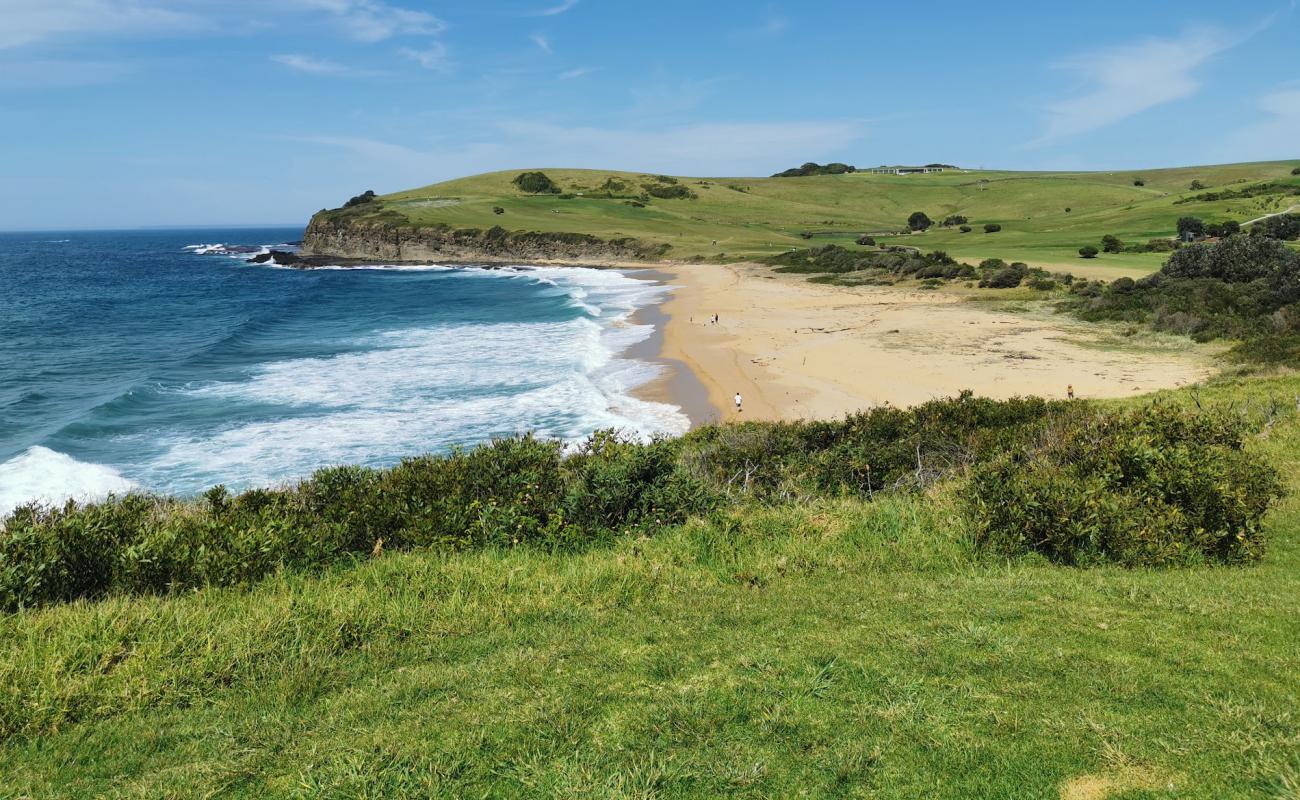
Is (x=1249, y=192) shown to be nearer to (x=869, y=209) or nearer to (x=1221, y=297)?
(x=1221, y=297)

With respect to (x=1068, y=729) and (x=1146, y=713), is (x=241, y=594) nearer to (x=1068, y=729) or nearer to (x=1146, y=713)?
(x=1068, y=729)

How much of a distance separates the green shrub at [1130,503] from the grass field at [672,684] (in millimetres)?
424

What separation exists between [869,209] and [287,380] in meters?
117

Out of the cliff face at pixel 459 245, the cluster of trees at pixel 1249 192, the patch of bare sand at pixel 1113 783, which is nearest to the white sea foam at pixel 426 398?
the patch of bare sand at pixel 1113 783

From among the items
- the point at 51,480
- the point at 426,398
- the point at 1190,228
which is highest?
the point at 1190,228

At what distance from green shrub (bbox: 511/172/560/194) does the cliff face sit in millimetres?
35342

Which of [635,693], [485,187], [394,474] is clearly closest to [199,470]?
[394,474]

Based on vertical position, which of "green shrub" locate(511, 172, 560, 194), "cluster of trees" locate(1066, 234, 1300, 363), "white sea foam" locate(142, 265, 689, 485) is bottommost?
"white sea foam" locate(142, 265, 689, 485)

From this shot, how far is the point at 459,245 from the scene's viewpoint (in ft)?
334

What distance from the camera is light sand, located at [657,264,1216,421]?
24.1 metres

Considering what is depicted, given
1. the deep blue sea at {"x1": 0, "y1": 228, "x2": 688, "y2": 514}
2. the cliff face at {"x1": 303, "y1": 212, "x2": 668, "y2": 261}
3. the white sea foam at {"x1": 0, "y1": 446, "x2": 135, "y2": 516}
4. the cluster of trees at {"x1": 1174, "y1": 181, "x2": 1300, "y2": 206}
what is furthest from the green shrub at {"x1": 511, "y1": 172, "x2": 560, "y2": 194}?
the white sea foam at {"x1": 0, "y1": 446, "x2": 135, "y2": 516}

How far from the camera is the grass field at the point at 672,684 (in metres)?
4.58

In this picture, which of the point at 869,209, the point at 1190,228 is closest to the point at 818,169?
the point at 869,209

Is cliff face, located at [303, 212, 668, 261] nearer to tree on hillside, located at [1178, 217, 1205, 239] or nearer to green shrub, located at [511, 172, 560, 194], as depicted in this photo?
green shrub, located at [511, 172, 560, 194]
